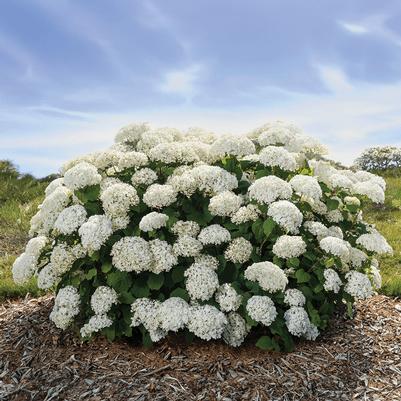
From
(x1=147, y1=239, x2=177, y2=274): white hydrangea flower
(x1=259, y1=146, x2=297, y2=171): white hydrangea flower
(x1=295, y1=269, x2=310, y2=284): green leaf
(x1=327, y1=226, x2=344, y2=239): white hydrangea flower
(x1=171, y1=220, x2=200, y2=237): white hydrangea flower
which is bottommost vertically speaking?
(x1=295, y1=269, x2=310, y2=284): green leaf

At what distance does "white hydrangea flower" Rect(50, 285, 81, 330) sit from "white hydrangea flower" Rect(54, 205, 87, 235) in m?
0.71

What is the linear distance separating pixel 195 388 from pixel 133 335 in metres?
1.20

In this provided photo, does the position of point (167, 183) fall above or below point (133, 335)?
above

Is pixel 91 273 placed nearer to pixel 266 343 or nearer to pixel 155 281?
pixel 155 281

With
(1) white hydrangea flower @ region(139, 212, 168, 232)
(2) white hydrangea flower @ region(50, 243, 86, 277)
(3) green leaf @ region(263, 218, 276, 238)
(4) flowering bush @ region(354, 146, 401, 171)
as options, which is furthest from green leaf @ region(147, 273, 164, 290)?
(4) flowering bush @ region(354, 146, 401, 171)

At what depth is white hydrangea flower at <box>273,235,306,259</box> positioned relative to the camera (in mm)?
5887

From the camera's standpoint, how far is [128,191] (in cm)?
611

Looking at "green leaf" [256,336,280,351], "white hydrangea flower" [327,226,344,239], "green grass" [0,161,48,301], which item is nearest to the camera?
"green leaf" [256,336,280,351]

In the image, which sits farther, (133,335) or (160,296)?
(133,335)

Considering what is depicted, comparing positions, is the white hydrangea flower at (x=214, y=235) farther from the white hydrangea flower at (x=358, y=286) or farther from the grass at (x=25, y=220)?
the grass at (x=25, y=220)

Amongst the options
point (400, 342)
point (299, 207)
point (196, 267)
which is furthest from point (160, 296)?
point (400, 342)

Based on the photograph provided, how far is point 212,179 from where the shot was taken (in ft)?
20.4

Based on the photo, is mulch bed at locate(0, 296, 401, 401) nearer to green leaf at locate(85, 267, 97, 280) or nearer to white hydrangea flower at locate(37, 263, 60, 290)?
white hydrangea flower at locate(37, 263, 60, 290)

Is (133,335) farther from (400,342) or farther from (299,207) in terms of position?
(400,342)
